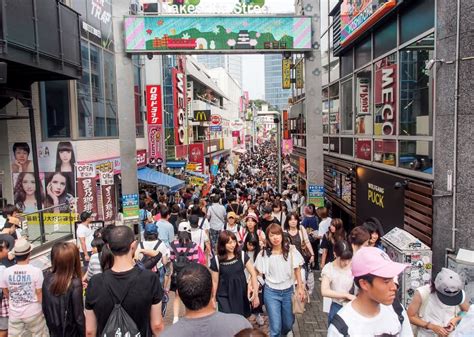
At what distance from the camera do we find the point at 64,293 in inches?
161

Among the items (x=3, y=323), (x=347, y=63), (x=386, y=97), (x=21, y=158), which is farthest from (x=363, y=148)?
(x=21, y=158)

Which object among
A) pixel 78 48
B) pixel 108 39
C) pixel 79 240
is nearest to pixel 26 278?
pixel 79 240

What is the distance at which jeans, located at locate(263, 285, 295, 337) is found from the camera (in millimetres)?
5352

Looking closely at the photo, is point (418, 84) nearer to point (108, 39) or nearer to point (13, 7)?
point (13, 7)

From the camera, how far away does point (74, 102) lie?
556 inches

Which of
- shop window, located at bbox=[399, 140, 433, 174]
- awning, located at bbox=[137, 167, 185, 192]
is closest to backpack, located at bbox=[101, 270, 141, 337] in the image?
shop window, located at bbox=[399, 140, 433, 174]

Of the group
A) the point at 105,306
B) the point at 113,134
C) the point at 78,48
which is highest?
the point at 78,48

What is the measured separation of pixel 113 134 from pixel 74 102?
12.4ft

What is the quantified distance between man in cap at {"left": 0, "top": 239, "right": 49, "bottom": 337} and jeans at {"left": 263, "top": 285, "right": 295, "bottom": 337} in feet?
8.67

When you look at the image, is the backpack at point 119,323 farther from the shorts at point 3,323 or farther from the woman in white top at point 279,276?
the shorts at point 3,323

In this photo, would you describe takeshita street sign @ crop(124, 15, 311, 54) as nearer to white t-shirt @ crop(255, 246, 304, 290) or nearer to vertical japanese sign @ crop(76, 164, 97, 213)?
vertical japanese sign @ crop(76, 164, 97, 213)

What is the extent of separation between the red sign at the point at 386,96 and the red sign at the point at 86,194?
923cm

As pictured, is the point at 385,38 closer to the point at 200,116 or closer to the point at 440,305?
the point at 440,305

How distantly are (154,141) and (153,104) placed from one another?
2.11 meters
